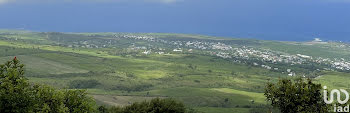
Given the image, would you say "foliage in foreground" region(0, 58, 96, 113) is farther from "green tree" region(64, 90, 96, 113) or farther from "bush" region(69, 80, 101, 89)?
"bush" region(69, 80, 101, 89)

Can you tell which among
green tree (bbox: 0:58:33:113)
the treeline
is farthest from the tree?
green tree (bbox: 0:58:33:113)

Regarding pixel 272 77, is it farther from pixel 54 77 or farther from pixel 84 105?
pixel 84 105

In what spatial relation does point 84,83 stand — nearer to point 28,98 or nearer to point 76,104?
point 76,104

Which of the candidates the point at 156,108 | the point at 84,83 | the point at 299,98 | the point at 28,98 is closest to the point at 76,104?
the point at 28,98

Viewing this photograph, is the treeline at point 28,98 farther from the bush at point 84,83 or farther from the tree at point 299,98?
the bush at point 84,83

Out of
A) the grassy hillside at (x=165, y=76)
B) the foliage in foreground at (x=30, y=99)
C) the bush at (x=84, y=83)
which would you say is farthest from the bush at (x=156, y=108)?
the bush at (x=84, y=83)
